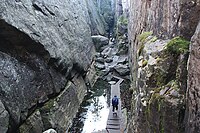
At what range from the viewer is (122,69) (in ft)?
118

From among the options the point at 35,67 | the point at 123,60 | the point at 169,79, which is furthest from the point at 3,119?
the point at 123,60

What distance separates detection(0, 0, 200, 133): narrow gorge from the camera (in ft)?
23.4

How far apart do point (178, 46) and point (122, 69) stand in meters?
27.8

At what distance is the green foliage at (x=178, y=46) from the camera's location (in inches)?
312

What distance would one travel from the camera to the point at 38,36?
18.2 meters

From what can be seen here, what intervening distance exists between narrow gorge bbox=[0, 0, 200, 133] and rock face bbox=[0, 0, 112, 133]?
0.07 m

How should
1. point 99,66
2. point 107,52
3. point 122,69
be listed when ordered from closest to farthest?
point 122,69, point 99,66, point 107,52

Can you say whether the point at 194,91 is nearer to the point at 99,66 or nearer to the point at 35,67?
the point at 35,67

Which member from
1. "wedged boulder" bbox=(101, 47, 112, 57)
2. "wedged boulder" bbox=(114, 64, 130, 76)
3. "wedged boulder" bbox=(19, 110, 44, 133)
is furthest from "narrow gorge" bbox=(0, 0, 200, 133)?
"wedged boulder" bbox=(101, 47, 112, 57)

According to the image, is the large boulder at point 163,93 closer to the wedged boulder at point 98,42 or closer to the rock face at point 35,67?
the rock face at point 35,67

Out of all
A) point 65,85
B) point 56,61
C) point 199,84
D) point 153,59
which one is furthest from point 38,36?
point 199,84

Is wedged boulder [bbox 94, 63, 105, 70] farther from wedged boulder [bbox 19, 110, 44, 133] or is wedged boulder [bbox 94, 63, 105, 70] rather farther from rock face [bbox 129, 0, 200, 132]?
rock face [bbox 129, 0, 200, 132]

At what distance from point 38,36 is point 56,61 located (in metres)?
3.27

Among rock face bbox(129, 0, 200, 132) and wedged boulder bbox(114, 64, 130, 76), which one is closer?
rock face bbox(129, 0, 200, 132)
